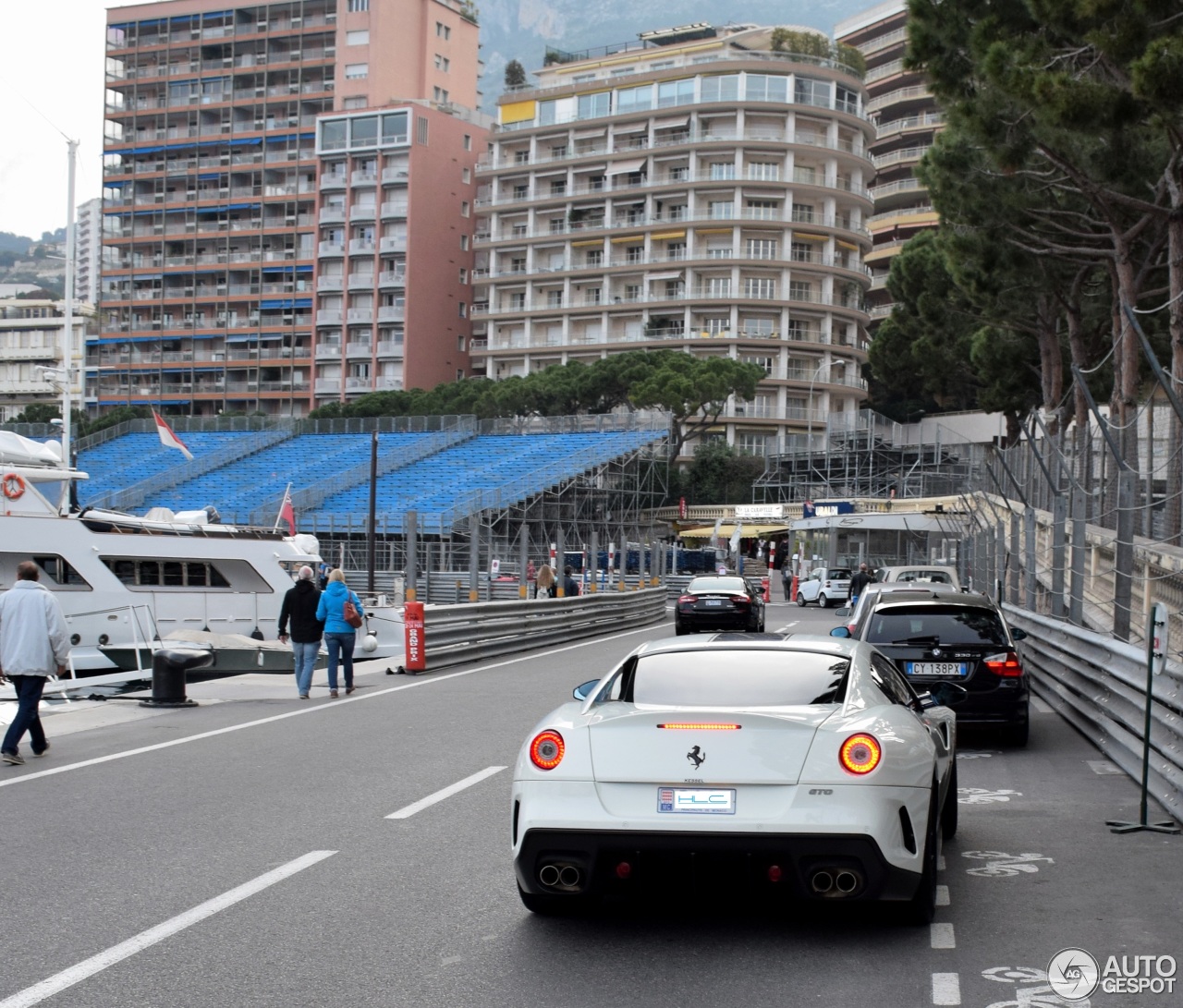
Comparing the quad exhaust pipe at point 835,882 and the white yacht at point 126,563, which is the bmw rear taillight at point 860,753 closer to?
the quad exhaust pipe at point 835,882

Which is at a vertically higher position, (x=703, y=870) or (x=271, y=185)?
(x=271, y=185)

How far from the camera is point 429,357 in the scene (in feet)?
366

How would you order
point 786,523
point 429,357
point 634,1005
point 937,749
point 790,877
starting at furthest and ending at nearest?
1. point 429,357
2. point 786,523
3. point 937,749
4. point 790,877
5. point 634,1005

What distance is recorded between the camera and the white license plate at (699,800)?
6242 millimetres

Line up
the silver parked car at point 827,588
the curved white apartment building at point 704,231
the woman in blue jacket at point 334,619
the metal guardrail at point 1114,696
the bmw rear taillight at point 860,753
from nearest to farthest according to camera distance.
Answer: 1. the bmw rear taillight at point 860,753
2. the metal guardrail at point 1114,696
3. the woman in blue jacket at point 334,619
4. the silver parked car at point 827,588
5. the curved white apartment building at point 704,231

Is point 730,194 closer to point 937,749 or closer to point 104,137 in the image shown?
point 104,137

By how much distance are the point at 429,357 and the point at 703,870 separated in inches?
4204

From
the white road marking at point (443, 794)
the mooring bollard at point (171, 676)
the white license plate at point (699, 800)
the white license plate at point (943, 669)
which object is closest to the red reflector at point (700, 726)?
the white license plate at point (699, 800)

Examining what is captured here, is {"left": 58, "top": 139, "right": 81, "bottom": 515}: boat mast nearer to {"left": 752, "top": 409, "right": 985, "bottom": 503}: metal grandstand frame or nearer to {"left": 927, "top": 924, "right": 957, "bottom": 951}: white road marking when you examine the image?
{"left": 927, "top": 924, "right": 957, "bottom": 951}: white road marking

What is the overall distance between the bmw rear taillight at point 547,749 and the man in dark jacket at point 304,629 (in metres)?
11.8

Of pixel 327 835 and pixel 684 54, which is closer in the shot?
pixel 327 835

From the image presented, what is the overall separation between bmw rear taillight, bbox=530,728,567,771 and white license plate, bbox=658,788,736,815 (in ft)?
1.68

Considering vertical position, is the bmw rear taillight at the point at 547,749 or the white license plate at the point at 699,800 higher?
the bmw rear taillight at the point at 547,749

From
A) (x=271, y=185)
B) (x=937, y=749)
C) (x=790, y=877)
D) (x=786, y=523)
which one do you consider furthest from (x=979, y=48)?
(x=271, y=185)
